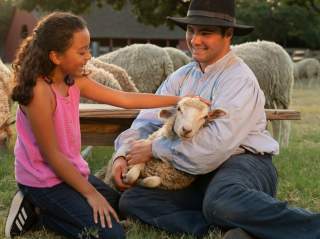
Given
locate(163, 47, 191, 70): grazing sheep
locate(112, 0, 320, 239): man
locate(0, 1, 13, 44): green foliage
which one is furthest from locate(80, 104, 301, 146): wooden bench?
locate(0, 1, 13, 44): green foliage

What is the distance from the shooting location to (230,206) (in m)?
3.59

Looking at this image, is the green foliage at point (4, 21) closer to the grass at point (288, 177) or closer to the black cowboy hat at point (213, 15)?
the grass at point (288, 177)

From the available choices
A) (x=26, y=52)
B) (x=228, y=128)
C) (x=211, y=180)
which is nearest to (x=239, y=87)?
(x=228, y=128)

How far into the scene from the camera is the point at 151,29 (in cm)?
4991

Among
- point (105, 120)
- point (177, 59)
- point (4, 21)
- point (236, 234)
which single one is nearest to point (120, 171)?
point (236, 234)

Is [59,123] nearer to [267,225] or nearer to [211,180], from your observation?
[211,180]

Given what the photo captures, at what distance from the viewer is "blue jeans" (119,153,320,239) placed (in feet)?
Answer: 11.5

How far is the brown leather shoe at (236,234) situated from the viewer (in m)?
3.51

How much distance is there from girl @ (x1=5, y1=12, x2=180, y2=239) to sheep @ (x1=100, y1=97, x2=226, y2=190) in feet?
1.14

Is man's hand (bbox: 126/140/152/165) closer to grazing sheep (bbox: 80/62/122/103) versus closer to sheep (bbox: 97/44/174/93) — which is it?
grazing sheep (bbox: 80/62/122/103)

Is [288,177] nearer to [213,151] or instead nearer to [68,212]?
[213,151]

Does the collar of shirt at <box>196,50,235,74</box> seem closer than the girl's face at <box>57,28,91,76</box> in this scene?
No

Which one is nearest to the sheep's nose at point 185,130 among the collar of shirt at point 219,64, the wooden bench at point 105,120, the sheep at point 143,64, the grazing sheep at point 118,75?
the collar of shirt at point 219,64

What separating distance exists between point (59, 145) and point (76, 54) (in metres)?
0.55
